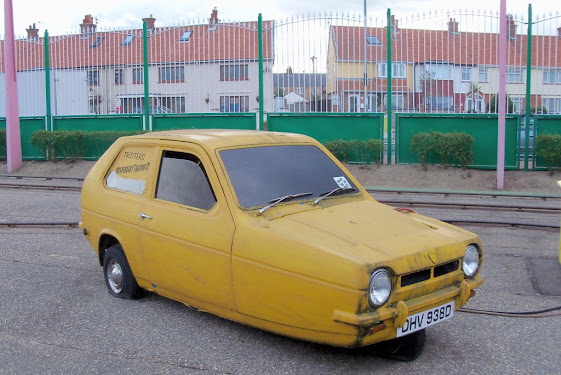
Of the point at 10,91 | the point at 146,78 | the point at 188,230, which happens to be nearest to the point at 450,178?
the point at 146,78

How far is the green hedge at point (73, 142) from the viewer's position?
738 inches

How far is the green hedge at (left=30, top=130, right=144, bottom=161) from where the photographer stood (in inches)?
738

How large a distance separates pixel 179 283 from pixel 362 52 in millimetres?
13211

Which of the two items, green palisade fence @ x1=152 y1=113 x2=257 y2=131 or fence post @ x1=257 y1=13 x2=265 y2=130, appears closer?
fence post @ x1=257 y1=13 x2=265 y2=130

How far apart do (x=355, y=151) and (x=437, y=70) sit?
2980 mm

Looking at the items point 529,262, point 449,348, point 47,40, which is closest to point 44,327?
point 449,348

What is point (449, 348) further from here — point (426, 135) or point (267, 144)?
point (426, 135)

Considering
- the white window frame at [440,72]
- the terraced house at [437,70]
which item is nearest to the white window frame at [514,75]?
the terraced house at [437,70]

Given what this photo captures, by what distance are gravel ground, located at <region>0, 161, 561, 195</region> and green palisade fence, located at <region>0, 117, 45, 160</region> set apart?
33.5 feet

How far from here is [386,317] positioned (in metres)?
3.84

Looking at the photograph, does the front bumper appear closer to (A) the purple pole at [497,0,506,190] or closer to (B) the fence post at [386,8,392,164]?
(A) the purple pole at [497,0,506,190]

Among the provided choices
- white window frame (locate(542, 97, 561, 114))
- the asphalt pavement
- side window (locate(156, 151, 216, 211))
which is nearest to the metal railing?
white window frame (locate(542, 97, 561, 114))

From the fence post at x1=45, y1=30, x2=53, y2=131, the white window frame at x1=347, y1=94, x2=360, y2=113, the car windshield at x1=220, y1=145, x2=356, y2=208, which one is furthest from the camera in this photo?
the fence post at x1=45, y1=30, x2=53, y2=131

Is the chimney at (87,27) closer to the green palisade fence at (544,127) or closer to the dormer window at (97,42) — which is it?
the dormer window at (97,42)
